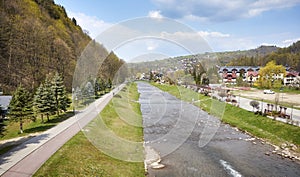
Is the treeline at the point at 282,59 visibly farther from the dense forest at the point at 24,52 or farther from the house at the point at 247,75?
the dense forest at the point at 24,52

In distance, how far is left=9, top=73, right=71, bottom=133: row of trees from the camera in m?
18.8

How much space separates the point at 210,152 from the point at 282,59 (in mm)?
124169

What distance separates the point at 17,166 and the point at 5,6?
41.4 meters

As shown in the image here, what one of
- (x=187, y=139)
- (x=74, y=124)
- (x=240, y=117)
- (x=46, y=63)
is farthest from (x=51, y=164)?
(x=46, y=63)

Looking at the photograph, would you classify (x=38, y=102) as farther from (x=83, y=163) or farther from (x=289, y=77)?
(x=289, y=77)

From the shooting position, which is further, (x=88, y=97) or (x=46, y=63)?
(x=46, y=63)

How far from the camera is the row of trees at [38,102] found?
18.8m

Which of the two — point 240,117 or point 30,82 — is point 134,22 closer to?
point 240,117

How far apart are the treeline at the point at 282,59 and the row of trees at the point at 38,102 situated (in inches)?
4460

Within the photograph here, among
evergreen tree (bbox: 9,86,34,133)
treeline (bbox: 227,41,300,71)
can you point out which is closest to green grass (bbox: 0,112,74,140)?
evergreen tree (bbox: 9,86,34,133)

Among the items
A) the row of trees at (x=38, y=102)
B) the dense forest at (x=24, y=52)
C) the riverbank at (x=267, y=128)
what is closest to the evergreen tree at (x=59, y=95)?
the row of trees at (x=38, y=102)

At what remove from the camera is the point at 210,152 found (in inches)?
770

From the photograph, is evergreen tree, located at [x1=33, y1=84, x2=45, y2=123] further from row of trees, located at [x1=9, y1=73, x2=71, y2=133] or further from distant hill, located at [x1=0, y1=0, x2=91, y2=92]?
distant hill, located at [x1=0, y1=0, x2=91, y2=92]

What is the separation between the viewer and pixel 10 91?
35250mm
